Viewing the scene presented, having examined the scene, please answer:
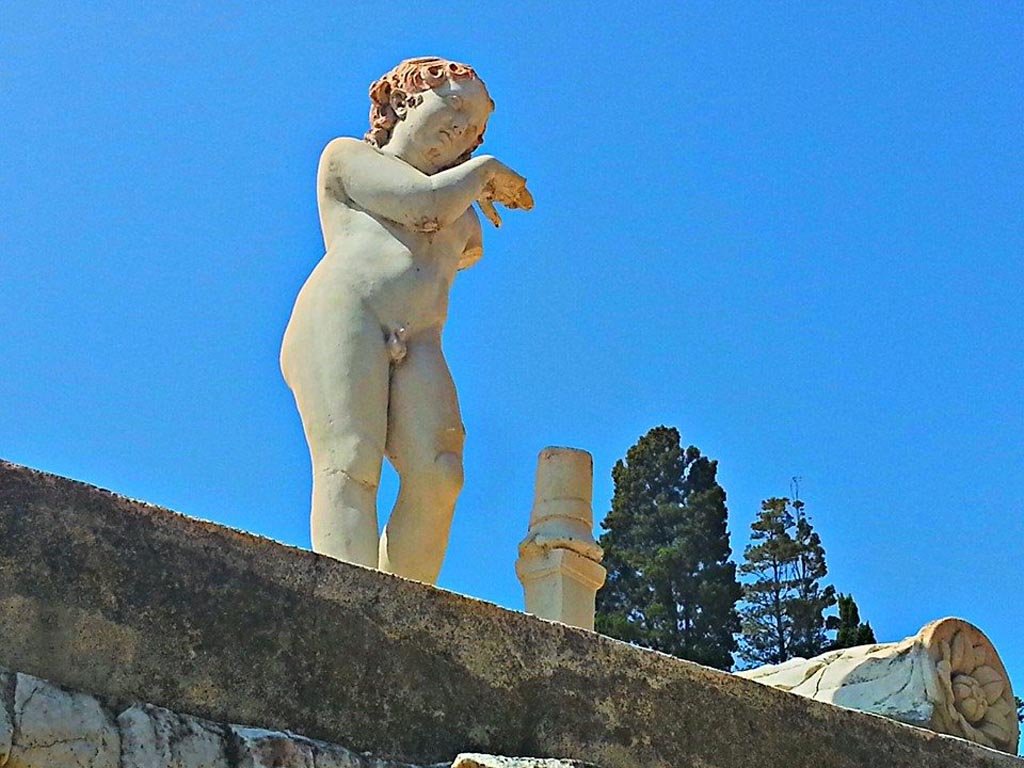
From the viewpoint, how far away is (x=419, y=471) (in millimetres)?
5957

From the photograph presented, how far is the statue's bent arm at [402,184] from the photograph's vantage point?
20.4ft

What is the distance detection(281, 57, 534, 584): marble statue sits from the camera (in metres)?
5.75

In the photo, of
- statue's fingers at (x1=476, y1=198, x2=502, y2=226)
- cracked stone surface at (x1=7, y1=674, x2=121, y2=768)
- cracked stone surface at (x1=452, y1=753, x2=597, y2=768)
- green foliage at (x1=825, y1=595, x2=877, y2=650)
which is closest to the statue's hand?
statue's fingers at (x1=476, y1=198, x2=502, y2=226)

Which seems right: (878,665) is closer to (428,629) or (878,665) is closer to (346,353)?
(346,353)

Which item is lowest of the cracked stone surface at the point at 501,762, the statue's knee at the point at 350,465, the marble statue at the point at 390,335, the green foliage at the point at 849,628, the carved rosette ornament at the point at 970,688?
the cracked stone surface at the point at 501,762

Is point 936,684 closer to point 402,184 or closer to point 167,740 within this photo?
point 402,184

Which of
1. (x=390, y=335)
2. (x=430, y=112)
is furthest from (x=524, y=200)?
(x=390, y=335)

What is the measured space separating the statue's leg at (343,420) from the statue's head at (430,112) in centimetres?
99

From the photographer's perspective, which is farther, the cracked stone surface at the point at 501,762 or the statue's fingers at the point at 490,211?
the statue's fingers at the point at 490,211

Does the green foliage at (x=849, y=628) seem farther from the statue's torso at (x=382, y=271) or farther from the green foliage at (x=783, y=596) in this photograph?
the statue's torso at (x=382, y=271)

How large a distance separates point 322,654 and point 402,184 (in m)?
2.78

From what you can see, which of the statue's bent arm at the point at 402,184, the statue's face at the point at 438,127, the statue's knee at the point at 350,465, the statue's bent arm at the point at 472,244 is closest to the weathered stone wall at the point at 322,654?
the statue's knee at the point at 350,465

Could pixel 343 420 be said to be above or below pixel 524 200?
below

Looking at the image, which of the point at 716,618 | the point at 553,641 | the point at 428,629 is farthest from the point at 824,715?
the point at 716,618
